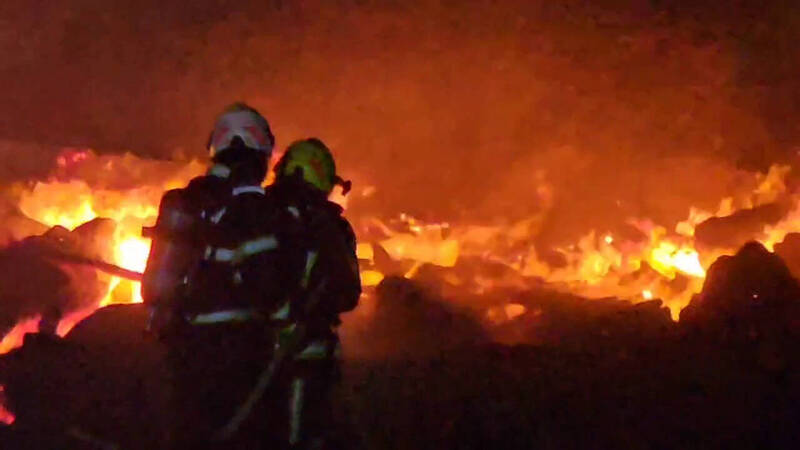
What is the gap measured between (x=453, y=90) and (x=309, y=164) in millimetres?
6807

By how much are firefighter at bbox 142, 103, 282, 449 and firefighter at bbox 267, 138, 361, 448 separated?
17 cm

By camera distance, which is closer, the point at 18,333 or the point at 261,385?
the point at 261,385

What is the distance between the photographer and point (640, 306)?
7.35m

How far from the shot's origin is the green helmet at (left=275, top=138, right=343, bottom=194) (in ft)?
15.1

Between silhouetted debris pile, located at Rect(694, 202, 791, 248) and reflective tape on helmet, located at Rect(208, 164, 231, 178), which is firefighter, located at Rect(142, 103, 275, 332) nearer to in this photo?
reflective tape on helmet, located at Rect(208, 164, 231, 178)

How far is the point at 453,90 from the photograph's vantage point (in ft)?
36.8

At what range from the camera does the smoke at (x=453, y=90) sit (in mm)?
10508

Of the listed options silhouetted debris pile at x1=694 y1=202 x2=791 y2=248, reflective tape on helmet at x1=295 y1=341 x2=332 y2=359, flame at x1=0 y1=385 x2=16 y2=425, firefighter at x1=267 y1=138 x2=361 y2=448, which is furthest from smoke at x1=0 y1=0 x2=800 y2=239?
reflective tape on helmet at x1=295 y1=341 x2=332 y2=359

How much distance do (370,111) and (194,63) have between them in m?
2.23

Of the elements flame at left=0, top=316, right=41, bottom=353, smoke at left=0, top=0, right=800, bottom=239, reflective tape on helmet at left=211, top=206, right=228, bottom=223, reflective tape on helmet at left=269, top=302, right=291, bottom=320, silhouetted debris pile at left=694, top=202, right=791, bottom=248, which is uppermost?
smoke at left=0, top=0, right=800, bottom=239

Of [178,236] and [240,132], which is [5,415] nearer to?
[178,236]

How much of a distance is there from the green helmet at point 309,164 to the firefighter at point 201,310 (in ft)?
1.45

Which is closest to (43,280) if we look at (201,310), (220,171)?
(220,171)

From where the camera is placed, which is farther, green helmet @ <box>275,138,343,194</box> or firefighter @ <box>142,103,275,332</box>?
green helmet @ <box>275,138,343,194</box>
